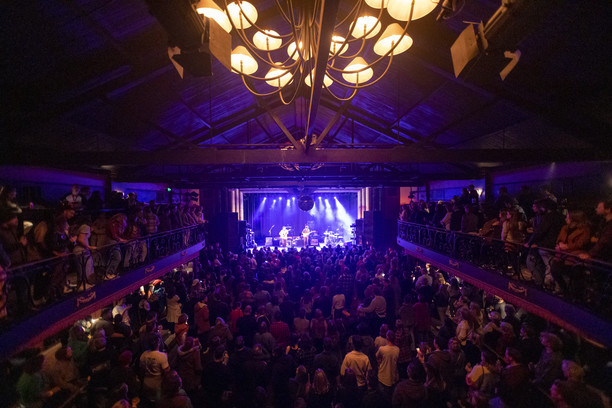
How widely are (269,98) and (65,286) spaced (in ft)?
21.1

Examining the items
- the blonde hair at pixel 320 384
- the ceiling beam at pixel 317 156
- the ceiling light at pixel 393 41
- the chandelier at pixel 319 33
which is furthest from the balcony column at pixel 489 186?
the ceiling light at pixel 393 41

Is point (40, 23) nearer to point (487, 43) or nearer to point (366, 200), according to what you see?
point (487, 43)

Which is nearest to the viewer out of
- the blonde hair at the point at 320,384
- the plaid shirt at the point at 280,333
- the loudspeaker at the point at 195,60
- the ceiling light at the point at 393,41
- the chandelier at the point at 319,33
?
the chandelier at the point at 319,33

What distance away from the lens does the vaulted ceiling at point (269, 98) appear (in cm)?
360

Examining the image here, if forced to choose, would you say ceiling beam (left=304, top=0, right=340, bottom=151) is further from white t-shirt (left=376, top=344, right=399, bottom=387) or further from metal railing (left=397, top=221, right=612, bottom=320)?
white t-shirt (left=376, top=344, right=399, bottom=387)

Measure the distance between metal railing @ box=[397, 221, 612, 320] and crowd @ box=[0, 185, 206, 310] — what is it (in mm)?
6631

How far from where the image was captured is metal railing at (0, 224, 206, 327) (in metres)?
3.40

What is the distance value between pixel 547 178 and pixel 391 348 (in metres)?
5.92

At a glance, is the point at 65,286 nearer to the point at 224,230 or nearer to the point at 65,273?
the point at 65,273

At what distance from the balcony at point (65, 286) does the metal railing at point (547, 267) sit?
6529 millimetres

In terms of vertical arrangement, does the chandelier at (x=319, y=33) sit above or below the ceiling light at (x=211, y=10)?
below

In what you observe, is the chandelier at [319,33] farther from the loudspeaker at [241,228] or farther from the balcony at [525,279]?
the loudspeaker at [241,228]

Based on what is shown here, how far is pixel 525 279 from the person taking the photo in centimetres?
489

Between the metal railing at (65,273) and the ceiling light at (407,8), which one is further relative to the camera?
the metal railing at (65,273)
